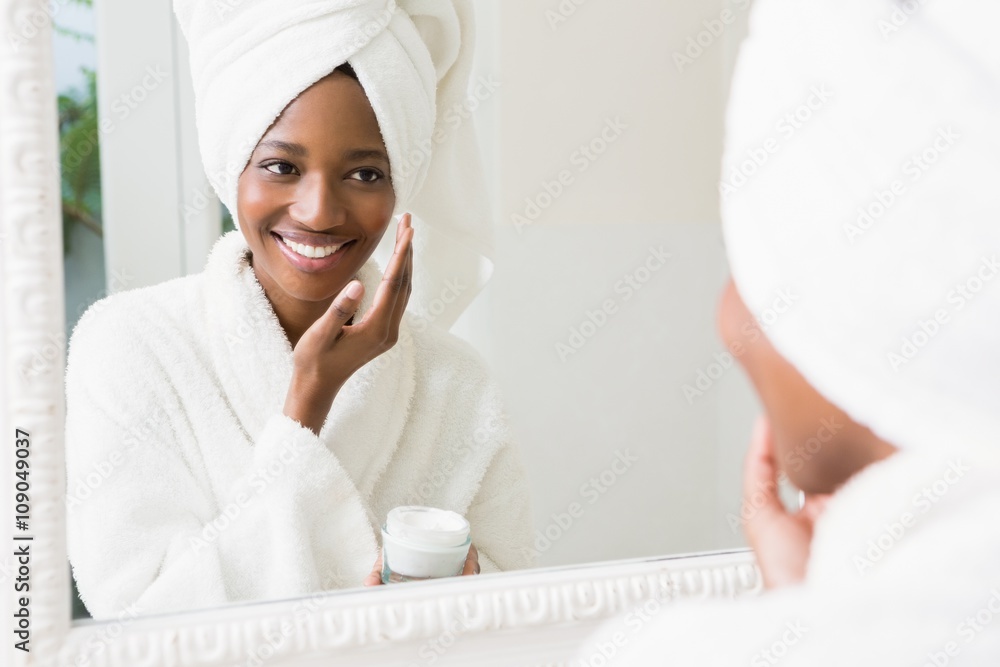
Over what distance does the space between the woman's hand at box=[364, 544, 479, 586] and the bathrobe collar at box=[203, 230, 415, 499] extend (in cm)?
5

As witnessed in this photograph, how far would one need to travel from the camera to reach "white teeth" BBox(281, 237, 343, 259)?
575 millimetres

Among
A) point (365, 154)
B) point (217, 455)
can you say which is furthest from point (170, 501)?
point (365, 154)

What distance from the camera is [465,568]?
2.03 ft

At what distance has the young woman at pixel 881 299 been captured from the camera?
26cm

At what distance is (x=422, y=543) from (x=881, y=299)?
0.40 metres

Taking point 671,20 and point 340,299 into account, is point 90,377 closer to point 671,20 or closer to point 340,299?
point 340,299

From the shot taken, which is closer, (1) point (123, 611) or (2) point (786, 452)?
(2) point (786, 452)

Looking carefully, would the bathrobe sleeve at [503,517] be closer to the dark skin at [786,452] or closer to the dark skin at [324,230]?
the dark skin at [324,230]

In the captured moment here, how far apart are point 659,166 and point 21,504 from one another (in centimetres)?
45

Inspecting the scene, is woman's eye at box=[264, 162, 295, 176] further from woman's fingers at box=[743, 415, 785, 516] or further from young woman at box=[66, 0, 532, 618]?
woman's fingers at box=[743, 415, 785, 516]

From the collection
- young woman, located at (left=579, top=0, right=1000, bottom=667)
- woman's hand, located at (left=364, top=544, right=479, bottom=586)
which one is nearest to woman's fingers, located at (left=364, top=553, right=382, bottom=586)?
woman's hand, located at (left=364, top=544, right=479, bottom=586)

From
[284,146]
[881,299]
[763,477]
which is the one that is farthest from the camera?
[284,146]

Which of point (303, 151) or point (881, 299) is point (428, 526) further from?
point (881, 299)

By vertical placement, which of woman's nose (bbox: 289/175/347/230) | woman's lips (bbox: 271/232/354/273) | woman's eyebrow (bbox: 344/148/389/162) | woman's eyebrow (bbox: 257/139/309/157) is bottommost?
woman's lips (bbox: 271/232/354/273)
